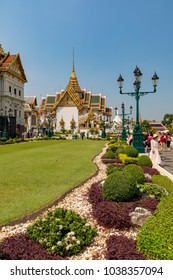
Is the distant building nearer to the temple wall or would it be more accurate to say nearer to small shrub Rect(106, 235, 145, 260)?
the temple wall

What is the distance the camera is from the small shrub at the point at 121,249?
3.45 meters

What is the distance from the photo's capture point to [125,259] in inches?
134

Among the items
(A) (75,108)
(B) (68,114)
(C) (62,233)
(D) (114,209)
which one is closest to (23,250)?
(C) (62,233)

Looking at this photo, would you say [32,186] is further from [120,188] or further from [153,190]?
Result: [153,190]

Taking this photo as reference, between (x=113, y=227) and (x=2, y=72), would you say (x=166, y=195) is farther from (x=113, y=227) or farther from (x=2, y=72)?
(x=2, y=72)

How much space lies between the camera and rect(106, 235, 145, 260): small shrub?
3445 mm

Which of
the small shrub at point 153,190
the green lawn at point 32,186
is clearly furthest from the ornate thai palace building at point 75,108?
the small shrub at point 153,190

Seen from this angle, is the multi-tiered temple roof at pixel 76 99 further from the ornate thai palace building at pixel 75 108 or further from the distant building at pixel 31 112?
the distant building at pixel 31 112

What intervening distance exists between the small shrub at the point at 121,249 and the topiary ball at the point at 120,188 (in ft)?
5.48

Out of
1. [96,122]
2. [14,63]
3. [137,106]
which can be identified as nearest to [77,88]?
[96,122]

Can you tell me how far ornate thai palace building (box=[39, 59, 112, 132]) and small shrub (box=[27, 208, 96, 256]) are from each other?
207 ft

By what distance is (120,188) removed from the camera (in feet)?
18.8

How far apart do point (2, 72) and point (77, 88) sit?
108 feet

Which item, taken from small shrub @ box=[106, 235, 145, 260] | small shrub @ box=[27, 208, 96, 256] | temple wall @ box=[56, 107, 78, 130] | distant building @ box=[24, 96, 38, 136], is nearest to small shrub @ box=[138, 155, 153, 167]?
small shrub @ box=[27, 208, 96, 256]
